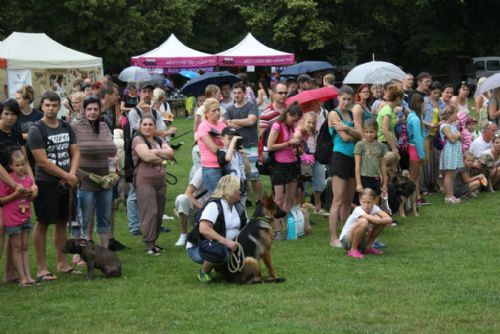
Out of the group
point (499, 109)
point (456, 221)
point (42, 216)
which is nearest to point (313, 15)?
point (499, 109)

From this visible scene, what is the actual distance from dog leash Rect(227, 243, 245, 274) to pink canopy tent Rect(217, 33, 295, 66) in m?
25.3

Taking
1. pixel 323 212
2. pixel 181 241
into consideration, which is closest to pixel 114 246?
pixel 181 241

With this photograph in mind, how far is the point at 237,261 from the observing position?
820 cm

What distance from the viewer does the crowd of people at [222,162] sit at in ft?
27.6

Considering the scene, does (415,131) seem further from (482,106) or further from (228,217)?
(228,217)

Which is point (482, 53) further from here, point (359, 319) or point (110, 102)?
point (359, 319)

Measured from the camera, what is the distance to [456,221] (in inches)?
474

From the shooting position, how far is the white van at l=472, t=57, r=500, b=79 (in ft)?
144

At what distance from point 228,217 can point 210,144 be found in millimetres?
1952

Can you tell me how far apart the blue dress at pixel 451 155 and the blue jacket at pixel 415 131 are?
1.31 m

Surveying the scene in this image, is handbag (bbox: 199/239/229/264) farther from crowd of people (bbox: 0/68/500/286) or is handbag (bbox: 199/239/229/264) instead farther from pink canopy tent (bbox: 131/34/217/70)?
pink canopy tent (bbox: 131/34/217/70)

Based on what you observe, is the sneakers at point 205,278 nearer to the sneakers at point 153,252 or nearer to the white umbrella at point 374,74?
the sneakers at point 153,252

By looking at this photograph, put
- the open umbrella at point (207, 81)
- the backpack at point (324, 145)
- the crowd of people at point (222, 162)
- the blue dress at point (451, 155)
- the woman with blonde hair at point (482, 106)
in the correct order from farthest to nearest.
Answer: the woman with blonde hair at point (482, 106) < the blue dress at point (451, 155) < the open umbrella at point (207, 81) < the backpack at point (324, 145) < the crowd of people at point (222, 162)

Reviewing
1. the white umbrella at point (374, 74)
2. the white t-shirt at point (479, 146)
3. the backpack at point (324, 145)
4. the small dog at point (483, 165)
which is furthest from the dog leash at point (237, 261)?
the white umbrella at point (374, 74)
